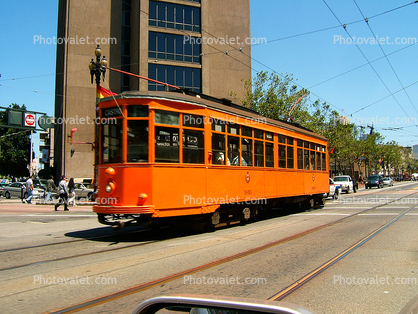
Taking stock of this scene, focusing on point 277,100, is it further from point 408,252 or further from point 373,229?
point 408,252

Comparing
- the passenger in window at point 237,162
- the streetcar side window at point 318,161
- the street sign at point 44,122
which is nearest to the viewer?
the passenger in window at point 237,162

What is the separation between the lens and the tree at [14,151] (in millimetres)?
51031

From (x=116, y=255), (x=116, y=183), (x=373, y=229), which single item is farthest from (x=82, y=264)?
(x=373, y=229)

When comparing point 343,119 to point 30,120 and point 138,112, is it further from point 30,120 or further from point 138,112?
point 138,112

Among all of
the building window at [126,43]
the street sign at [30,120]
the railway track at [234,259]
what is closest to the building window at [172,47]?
the building window at [126,43]

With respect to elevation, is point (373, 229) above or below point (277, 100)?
below

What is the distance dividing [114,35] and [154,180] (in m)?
32.0

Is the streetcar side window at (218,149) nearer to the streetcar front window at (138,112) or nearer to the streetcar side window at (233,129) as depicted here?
the streetcar side window at (233,129)

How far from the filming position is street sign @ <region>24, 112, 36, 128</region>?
21.8 metres

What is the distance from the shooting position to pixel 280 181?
12969mm

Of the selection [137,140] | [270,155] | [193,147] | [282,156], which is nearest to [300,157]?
[282,156]

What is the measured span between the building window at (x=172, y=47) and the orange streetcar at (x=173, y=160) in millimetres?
25273

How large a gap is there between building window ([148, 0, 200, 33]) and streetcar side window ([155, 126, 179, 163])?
1097 inches

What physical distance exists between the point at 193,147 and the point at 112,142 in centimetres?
204
